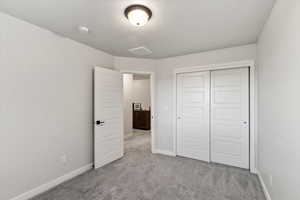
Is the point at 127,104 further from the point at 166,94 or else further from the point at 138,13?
the point at 138,13

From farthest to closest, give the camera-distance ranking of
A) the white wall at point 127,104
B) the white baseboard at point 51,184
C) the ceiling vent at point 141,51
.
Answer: the white wall at point 127,104, the ceiling vent at point 141,51, the white baseboard at point 51,184

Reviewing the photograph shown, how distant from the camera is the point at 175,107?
3689 millimetres

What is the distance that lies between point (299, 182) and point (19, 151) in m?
2.95

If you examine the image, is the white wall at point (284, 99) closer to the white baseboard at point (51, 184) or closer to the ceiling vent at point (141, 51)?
the ceiling vent at point (141, 51)

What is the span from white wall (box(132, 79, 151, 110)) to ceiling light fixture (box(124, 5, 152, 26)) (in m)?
5.49

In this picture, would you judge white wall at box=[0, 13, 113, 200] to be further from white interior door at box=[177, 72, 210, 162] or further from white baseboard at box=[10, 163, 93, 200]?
white interior door at box=[177, 72, 210, 162]

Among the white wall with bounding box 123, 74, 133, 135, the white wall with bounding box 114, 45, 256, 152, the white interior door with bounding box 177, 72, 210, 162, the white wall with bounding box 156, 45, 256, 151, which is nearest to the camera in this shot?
the white interior door with bounding box 177, 72, 210, 162

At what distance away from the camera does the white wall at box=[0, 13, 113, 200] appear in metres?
1.89

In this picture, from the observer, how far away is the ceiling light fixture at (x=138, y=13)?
5.47ft

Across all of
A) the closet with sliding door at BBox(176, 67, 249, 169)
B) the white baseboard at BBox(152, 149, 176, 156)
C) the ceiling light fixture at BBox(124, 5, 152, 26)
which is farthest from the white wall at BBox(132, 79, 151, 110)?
the ceiling light fixture at BBox(124, 5, 152, 26)

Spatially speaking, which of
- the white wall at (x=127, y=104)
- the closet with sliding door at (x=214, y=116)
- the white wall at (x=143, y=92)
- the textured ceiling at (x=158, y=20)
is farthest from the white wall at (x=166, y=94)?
the white wall at (x=143, y=92)

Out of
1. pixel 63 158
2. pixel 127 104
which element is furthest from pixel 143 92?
pixel 63 158

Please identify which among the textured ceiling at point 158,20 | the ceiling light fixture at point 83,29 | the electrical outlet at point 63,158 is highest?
the textured ceiling at point 158,20

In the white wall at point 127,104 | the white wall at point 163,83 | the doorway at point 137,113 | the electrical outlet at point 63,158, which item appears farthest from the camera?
the white wall at point 127,104
